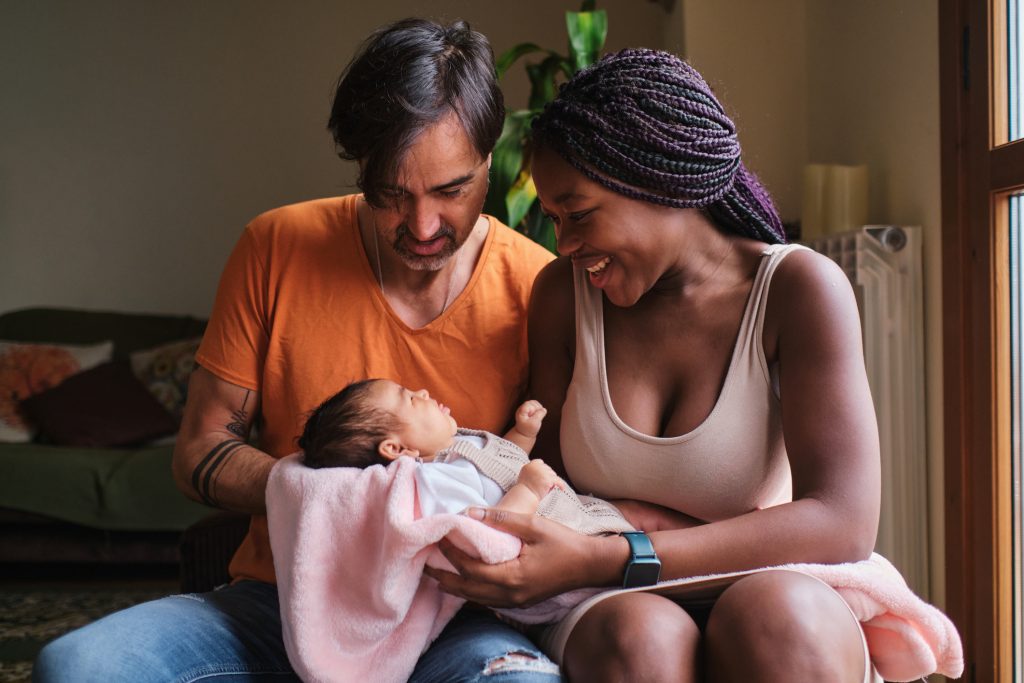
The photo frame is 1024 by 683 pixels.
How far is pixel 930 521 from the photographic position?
243 centimetres

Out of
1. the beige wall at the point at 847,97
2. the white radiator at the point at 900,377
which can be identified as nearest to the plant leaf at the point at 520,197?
the beige wall at the point at 847,97

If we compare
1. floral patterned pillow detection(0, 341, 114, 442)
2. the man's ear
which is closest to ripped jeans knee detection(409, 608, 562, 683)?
the man's ear

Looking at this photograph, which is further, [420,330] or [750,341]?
[420,330]

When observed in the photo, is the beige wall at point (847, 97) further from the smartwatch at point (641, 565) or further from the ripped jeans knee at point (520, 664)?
the ripped jeans knee at point (520, 664)

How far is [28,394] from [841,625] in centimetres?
427

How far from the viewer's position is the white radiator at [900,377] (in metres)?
2.43

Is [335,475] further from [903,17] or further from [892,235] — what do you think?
[903,17]

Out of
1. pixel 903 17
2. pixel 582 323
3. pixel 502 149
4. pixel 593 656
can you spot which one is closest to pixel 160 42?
pixel 502 149

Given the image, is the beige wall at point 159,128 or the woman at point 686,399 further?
the beige wall at point 159,128

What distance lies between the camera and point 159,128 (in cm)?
537

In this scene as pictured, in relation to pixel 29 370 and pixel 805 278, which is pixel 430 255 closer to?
pixel 805 278

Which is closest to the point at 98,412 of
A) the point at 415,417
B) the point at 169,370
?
the point at 169,370

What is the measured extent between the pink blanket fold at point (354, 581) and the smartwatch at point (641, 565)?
0.15 meters

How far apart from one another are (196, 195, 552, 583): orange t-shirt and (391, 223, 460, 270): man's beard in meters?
0.11
